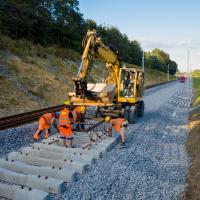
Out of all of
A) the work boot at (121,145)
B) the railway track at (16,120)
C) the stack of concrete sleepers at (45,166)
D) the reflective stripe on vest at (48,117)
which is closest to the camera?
the stack of concrete sleepers at (45,166)

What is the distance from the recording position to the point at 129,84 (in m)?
17.1

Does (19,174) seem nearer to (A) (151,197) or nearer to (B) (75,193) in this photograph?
(B) (75,193)

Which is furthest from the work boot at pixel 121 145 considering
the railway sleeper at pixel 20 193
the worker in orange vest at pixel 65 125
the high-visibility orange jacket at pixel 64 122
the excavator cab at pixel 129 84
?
the excavator cab at pixel 129 84

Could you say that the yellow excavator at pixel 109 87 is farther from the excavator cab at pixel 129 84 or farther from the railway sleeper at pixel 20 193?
the railway sleeper at pixel 20 193

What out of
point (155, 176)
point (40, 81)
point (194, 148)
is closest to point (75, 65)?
point (40, 81)

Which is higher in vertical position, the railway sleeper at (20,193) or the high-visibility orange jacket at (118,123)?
the high-visibility orange jacket at (118,123)

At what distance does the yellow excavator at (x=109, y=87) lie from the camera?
13328 millimetres

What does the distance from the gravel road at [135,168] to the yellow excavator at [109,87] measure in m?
1.91

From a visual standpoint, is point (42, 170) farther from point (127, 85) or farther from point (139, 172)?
point (127, 85)

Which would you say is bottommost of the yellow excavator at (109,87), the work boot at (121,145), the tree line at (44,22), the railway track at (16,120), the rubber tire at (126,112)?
the work boot at (121,145)

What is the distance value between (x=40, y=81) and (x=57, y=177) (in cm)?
1845

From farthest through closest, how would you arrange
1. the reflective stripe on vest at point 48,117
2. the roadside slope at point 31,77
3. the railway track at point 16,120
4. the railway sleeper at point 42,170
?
the roadside slope at point 31,77 < the railway track at point 16,120 < the reflective stripe on vest at point 48,117 < the railway sleeper at point 42,170

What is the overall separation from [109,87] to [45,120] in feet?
14.2

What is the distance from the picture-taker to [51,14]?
5134 cm
